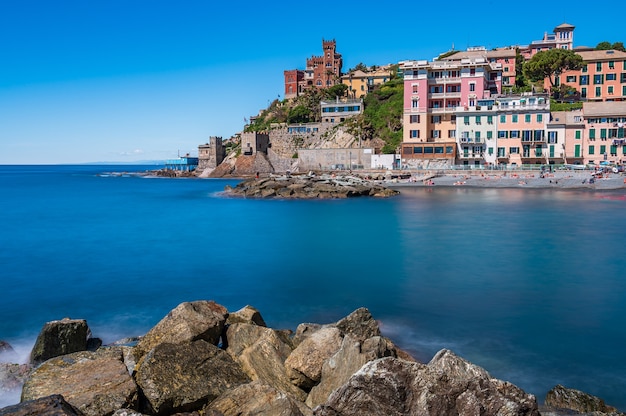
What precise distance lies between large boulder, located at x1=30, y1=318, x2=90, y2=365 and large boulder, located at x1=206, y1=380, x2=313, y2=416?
6438 millimetres

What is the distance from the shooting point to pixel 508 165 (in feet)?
220

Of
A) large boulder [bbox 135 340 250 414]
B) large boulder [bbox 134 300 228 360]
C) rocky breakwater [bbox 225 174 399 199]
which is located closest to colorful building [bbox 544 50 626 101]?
rocky breakwater [bbox 225 174 399 199]

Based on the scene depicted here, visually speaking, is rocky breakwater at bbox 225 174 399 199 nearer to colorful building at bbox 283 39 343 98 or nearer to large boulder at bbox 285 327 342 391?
large boulder at bbox 285 327 342 391

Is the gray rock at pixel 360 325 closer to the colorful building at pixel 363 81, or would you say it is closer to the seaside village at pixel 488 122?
the seaside village at pixel 488 122

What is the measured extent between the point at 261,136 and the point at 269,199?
41278mm

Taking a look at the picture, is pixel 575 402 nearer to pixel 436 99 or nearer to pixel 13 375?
pixel 13 375

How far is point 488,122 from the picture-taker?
68.4 metres

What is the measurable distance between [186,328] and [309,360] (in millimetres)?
2782

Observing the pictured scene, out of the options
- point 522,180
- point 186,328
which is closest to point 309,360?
point 186,328

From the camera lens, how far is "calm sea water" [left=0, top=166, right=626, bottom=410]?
14086 mm

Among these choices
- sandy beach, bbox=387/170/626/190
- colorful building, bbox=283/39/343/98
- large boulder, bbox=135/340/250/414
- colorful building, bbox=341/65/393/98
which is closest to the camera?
large boulder, bbox=135/340/250/414

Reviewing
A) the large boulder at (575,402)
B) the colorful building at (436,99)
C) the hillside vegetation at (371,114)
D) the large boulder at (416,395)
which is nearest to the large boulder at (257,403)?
the large boulder at (416,395)

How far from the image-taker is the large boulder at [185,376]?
26.0 ft

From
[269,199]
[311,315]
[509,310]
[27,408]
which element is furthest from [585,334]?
[269,199]
